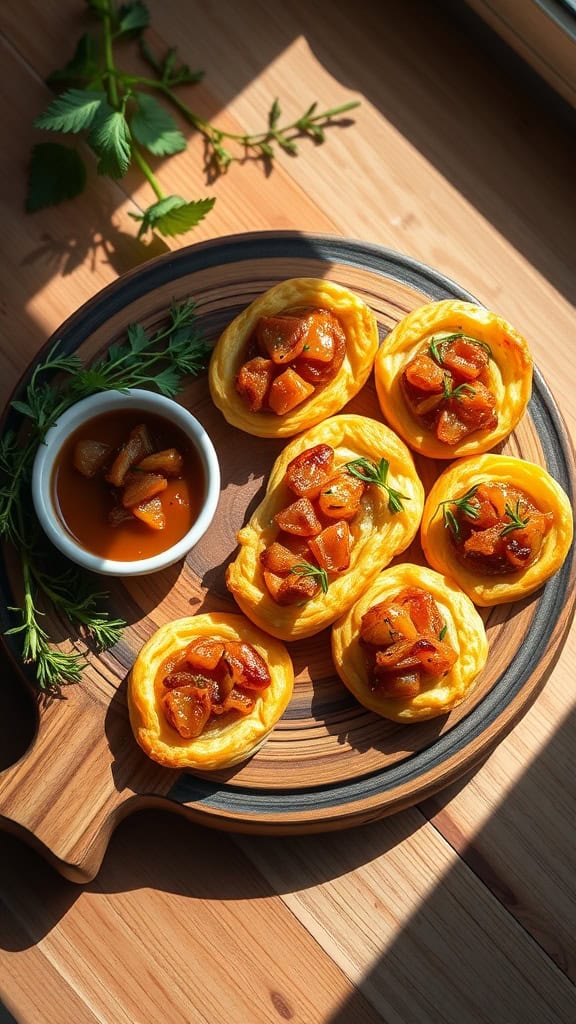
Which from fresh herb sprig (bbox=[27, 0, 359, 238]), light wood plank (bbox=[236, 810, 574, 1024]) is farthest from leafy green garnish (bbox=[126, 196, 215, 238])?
light wood plank (bbox=[236, 810, 574, 1024])

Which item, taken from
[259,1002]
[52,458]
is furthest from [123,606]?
[259,1002]

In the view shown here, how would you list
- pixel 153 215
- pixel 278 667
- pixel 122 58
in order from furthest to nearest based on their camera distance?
pixel 122 58 → pixel 153 215 → pixel 278 667

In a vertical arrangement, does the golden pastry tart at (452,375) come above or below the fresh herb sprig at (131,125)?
below

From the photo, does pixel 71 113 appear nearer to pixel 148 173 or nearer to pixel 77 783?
pixel 148 173

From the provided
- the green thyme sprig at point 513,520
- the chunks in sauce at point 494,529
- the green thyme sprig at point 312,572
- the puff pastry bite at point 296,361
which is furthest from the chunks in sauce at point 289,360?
the green thyme sprig at point 513,520

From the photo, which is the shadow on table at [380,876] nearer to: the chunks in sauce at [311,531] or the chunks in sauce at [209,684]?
the chunks in sauce at [209,684]

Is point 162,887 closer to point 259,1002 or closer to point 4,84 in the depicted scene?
point 259,1002

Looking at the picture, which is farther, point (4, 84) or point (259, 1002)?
point (4, 84)

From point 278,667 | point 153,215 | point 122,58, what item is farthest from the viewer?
point 122,58
